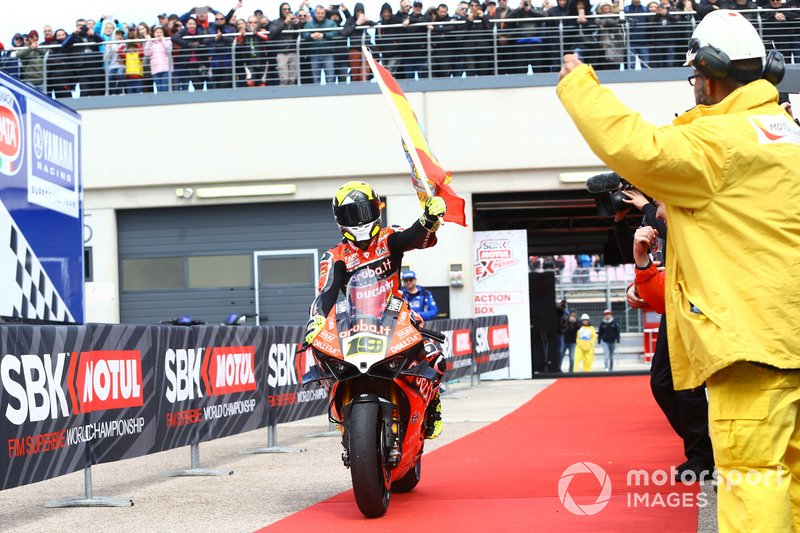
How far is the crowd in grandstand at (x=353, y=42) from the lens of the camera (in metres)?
23.5

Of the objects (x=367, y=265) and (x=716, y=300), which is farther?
(x=367, y=265)

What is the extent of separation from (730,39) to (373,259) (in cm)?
382

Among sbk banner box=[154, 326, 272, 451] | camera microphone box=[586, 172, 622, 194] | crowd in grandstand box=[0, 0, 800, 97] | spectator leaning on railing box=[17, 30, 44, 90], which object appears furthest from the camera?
spectator leaning on railing box=[17, 30, 44, 90]

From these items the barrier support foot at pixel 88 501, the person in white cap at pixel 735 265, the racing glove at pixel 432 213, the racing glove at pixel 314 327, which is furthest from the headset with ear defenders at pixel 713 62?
the barrier support foot at pixel 88 501

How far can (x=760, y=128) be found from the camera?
3738mm

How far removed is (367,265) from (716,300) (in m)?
3.97

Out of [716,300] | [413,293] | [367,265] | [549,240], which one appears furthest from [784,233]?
[549,240]

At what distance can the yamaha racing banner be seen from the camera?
1847cm

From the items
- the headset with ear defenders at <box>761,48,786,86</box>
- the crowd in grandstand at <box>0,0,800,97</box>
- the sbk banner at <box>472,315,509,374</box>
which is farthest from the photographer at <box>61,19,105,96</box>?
the headset with ear defenders at <box>761,48,786,86</box>

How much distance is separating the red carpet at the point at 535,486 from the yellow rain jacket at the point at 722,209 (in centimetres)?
263

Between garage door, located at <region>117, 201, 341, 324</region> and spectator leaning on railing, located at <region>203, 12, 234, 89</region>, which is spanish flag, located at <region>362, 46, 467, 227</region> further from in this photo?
spectator leaning on railing, located at <region>203, 12, 234, 89</region>

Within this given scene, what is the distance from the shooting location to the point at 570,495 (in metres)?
7.38

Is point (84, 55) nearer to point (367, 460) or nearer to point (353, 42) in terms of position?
point (353, 42)

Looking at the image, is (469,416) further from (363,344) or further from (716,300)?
(716,300)
